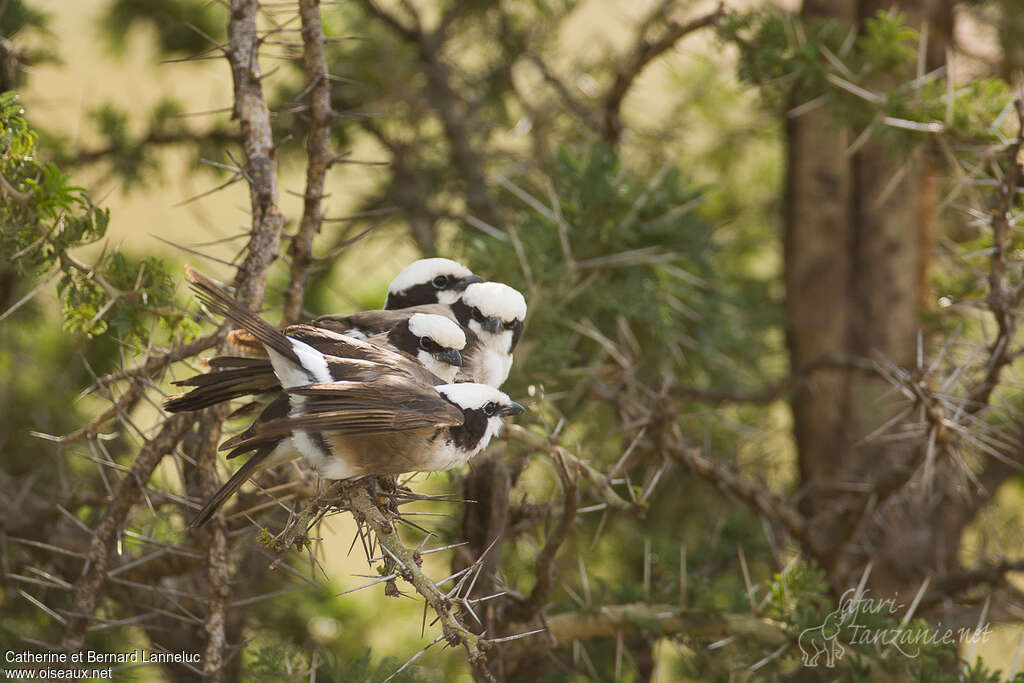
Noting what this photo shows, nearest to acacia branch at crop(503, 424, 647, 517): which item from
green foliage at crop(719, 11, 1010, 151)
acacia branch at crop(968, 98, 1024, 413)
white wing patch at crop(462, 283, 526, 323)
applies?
white wing patch at crop(462, 283, 526, 323)

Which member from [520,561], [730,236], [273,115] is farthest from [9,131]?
[730,236]

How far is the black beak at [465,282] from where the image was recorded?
2814 millimetres

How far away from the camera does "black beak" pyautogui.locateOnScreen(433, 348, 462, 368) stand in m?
2.29

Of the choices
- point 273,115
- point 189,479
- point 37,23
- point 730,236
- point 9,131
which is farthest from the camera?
point 730,236

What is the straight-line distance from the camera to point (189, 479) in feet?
8.08

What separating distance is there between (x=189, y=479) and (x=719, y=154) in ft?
12.3

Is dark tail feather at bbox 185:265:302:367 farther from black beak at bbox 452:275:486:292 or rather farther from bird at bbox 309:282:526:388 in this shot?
black beak at bbox 452:275:486:292

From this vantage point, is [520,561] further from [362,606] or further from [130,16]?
[130,16]

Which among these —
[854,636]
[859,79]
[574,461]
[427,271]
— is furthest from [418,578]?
[859,79]

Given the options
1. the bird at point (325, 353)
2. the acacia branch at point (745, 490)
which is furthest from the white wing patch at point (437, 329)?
the acacia branch at point (745, 490)

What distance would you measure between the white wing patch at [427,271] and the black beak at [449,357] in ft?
1.71

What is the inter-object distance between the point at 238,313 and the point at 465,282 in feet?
3.69

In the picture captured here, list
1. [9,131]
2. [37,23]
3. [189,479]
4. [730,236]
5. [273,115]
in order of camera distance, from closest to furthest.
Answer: [9,131]
[273,115]
[189,479]
[37,23]
[730,236]

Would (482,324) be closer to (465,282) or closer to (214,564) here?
(465,282)
